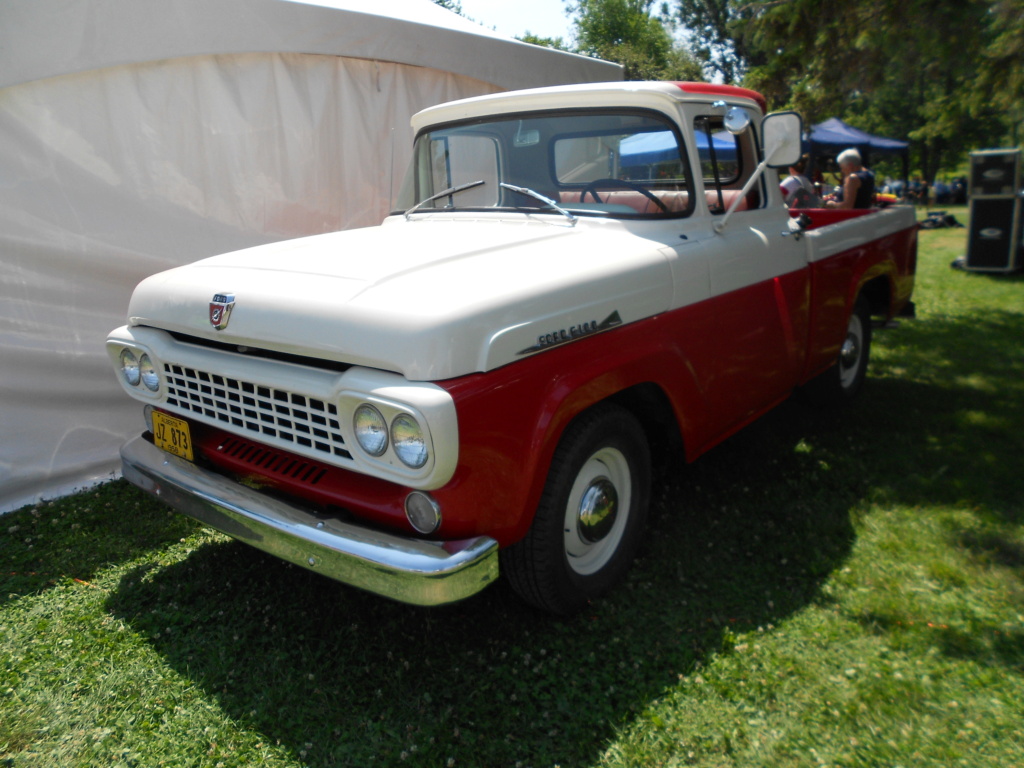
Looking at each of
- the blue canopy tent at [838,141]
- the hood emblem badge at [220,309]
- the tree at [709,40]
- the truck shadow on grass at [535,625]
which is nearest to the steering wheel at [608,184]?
the truck shadow on grass at [535,625]

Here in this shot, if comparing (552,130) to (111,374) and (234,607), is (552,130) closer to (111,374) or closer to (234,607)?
(234,607)

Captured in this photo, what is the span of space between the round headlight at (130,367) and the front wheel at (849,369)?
3849 millimetres

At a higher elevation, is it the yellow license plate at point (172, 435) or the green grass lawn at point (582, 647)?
the yellow license plate at point (172, 435)

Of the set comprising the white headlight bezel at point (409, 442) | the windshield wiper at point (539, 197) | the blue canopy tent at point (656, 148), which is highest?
the blue canopy tent at point (656, 148)

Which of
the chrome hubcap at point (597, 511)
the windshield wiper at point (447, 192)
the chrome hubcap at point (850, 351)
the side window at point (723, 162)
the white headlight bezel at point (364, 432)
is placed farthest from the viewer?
the chrome hubcap at point (850, 351)

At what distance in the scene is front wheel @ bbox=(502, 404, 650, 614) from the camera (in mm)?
2607

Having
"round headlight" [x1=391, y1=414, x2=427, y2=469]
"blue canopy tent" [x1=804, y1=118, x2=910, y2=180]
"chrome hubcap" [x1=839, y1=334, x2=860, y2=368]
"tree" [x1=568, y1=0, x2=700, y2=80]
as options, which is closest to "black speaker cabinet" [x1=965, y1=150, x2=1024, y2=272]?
"blue canopy tent" [x1=804, y1=118, x2=910, y2=180]

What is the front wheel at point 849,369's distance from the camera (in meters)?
4.91

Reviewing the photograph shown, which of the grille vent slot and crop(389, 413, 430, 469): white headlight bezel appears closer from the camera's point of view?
crop(389, 413, 430, 469): white headlight bezel

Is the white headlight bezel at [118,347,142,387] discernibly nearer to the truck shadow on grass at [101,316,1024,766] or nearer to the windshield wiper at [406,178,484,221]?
the truck shadow on grass at [101,316,1024,766]

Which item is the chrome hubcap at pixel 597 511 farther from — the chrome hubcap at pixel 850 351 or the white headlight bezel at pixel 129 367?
the chrome hubcap at pixel 850 351

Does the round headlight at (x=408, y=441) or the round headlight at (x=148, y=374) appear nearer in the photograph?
the round headlight at (x=408, y=441)

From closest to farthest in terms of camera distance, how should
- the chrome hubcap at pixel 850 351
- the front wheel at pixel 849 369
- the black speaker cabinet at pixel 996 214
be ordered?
the front wheel at pixel 849 369
the chrome hubcap at pixel 850 351
the black speaker cabinet at pixel 996 214

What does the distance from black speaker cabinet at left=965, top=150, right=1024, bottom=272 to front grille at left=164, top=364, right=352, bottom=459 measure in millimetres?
11895
